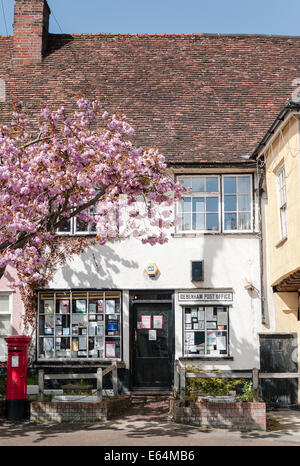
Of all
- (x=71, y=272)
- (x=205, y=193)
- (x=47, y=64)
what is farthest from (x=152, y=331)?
(x=47, y=64)

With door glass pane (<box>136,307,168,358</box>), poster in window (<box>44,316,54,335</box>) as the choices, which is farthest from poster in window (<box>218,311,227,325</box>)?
poster in window (<box>44,316,54,335</box>)

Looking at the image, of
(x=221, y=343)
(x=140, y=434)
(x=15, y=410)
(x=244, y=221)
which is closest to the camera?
(x=140, y=434)

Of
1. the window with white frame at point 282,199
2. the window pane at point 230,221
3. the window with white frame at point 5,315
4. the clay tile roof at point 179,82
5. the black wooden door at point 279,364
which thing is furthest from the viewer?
the clay tile roof at point 179,82

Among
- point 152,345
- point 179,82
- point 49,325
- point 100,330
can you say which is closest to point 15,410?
point 49,325

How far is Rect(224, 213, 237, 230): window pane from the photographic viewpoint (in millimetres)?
17250

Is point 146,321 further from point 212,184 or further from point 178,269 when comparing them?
point 212,184

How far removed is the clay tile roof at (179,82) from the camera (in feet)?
59.0

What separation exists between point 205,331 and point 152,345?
1449 mm

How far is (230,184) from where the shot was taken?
17469 mm

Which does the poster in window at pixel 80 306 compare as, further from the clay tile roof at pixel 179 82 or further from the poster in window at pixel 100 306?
the clay tile roof at pixel 179 82

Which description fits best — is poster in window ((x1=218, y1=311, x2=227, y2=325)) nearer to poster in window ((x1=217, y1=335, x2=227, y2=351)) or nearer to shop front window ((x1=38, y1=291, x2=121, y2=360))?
poster in window ((x1=217, y1=335, x2=227, y2=351))

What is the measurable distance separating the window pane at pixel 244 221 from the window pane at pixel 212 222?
2.01 feet

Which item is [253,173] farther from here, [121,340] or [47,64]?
[47,64]

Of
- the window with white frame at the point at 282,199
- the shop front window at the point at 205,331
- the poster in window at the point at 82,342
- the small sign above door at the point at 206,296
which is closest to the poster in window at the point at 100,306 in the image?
the poster in window at the point at 82,342
